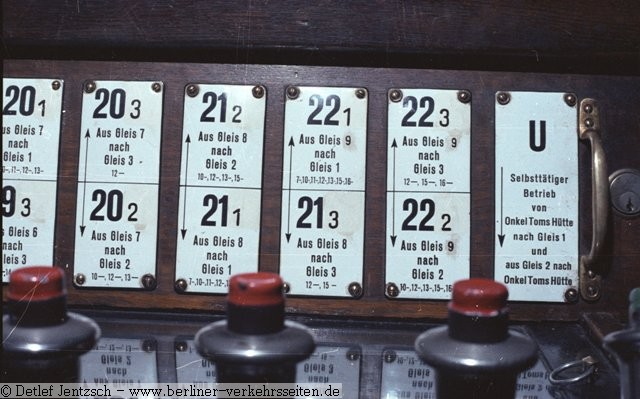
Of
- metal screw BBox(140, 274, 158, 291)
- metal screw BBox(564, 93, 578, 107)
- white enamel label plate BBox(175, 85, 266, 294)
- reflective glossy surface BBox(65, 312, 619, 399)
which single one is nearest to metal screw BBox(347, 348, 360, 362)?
reflective glossy surface BBox(65, 312, 619, 399)

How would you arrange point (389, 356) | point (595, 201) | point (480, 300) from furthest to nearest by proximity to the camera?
point (595, 201), point (389, 356), point (480, 300)

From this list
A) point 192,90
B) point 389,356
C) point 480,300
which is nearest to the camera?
point 480,300

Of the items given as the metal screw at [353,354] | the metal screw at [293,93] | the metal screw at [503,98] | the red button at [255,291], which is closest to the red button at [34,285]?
the red button at [255,291]

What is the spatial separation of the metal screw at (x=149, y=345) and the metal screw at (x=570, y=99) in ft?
2.95

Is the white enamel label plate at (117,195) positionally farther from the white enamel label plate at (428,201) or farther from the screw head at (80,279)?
the white enamel label plate at (428,201)

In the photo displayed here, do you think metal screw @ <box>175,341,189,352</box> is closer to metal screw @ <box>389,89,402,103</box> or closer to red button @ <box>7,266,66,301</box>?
red button @ <box>7,266,66,301</box>

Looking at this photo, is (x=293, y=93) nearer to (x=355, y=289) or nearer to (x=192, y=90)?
(x=192, y=90)

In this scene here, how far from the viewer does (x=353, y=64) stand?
1264mm

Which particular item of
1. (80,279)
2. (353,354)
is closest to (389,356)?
(353,354)

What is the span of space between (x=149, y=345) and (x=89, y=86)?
54cm

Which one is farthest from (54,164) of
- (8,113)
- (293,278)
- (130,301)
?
(293,278)

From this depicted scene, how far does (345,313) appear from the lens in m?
1.22

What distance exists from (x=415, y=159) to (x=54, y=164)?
0.71 meters

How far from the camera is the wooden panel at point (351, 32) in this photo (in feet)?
4.07
